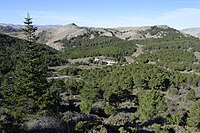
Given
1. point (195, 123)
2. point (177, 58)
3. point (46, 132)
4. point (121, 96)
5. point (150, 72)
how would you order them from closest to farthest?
point (46, 132), point (195, 123), point (121, 96), point (150, 72), point (177, 58)

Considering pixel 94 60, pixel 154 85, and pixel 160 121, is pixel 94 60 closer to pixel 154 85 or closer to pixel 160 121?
pixel 154 85

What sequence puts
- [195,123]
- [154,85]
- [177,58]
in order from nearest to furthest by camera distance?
[195,123], [154,85], [177,58]

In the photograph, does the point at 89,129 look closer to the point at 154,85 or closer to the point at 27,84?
the point at 27,84

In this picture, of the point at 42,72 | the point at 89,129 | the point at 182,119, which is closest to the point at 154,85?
the point at 182,119

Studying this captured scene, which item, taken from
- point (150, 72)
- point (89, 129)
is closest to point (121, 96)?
point (150, 72)

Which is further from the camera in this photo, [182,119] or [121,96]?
[121,96]

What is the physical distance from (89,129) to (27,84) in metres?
12.4

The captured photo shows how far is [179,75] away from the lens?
101 meters

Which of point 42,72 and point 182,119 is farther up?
point 42,72

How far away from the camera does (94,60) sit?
157 m

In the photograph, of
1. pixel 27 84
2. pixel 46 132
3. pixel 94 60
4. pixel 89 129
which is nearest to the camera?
pixel 46 132

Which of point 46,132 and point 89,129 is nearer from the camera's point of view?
point 46,132

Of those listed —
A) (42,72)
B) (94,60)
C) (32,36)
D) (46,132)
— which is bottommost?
(94,60)

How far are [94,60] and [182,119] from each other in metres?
102
